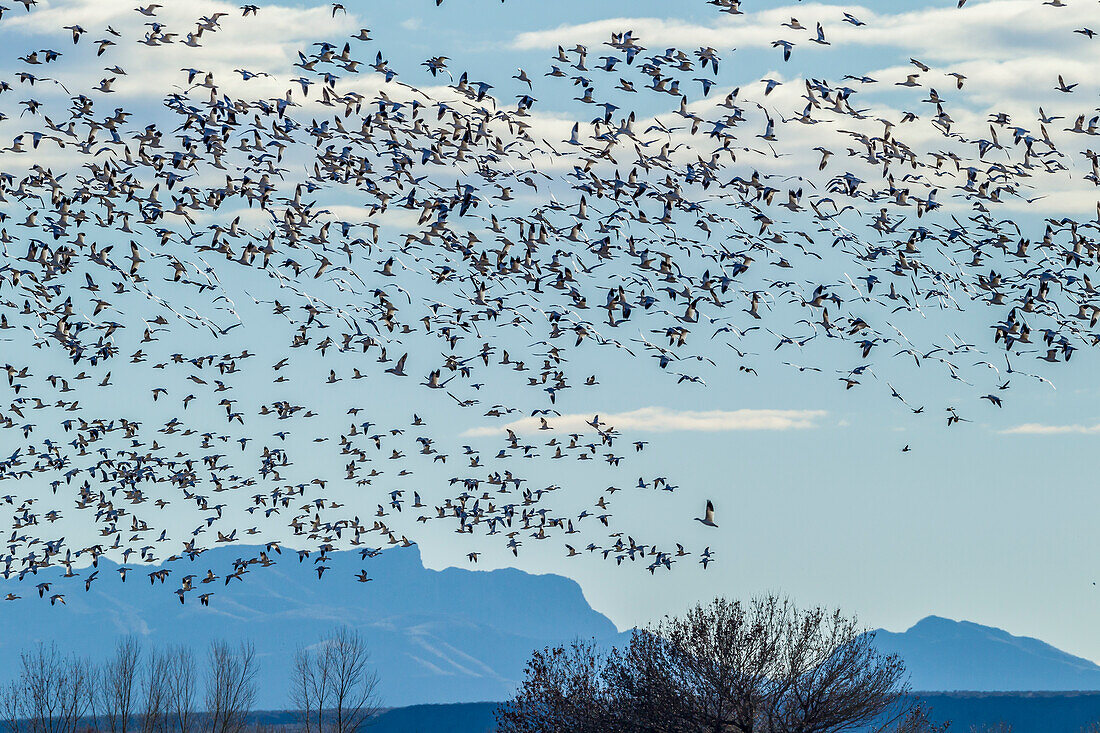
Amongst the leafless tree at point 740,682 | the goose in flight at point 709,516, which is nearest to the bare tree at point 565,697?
the leafless tree at point 740,682

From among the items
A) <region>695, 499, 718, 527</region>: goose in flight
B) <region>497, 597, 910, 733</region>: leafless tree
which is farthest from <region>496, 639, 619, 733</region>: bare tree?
<region>695, 499, 718, 527</region>: goose in flight

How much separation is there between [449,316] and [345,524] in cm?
1189

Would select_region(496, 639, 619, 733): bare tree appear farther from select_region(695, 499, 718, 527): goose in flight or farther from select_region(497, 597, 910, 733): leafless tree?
select_region(695, 499, 718, 527): goose in flight

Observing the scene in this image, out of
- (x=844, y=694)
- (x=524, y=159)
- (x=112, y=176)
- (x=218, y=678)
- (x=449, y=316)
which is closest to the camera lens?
(x=524, y=159)

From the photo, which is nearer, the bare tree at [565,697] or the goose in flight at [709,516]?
the goose in flight at [709,516]

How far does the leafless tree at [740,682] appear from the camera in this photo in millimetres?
58906

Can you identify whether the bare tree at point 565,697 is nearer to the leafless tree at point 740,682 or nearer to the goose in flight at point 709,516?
the leafless tree at point 740,682

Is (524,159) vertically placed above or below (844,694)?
above

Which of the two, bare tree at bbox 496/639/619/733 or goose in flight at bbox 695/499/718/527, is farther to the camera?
bare tree at bbox 496/639/619/733

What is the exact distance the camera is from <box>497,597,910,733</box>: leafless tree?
58906 millimetres

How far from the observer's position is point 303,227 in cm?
4962

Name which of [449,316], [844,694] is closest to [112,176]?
[449,316]

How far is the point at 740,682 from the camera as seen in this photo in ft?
196

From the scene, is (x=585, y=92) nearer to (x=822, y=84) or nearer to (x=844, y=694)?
(x=822, y=84)
